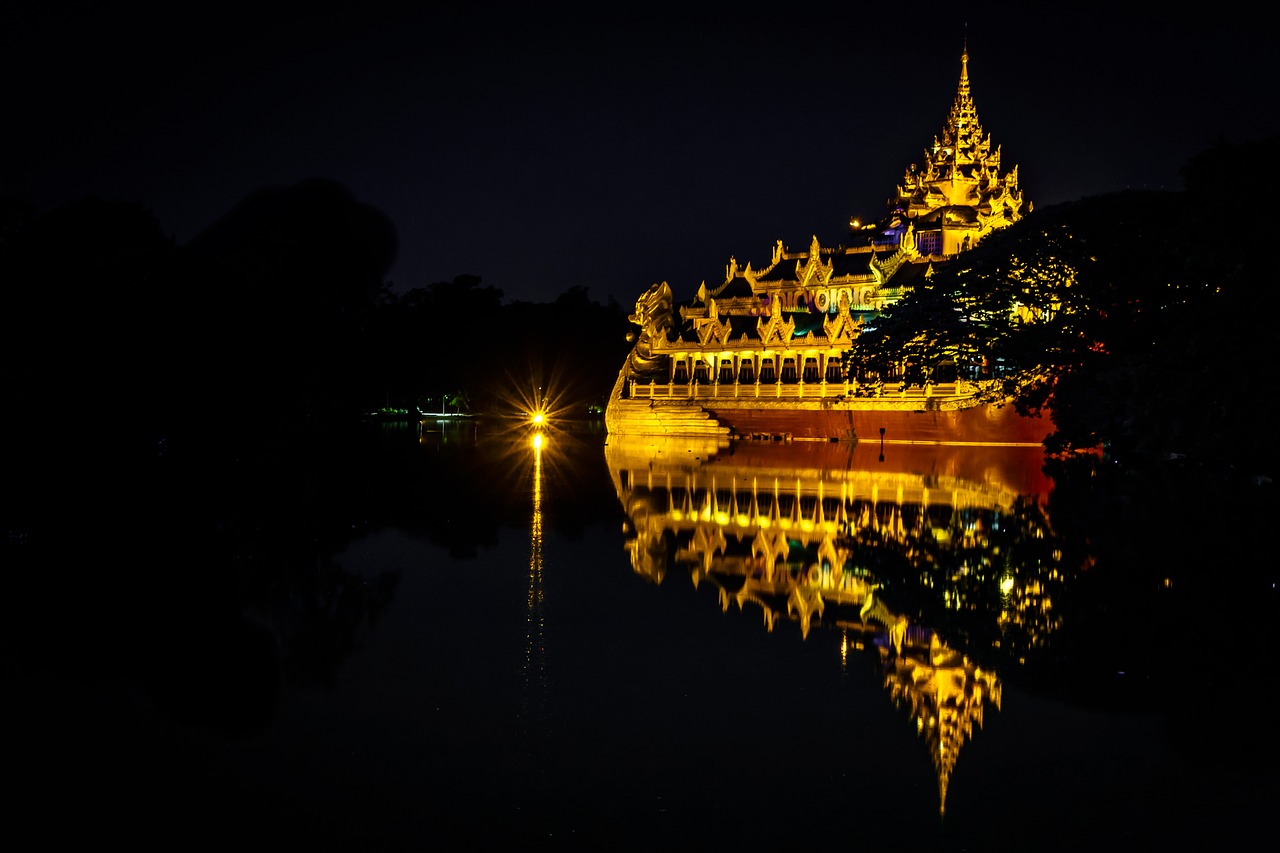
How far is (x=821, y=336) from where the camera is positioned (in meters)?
60.7

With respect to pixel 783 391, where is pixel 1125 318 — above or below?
above

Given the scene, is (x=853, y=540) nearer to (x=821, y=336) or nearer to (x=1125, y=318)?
(x=1125, y=318)

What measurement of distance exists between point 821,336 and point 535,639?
48.7 m

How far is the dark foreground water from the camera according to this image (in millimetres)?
8109

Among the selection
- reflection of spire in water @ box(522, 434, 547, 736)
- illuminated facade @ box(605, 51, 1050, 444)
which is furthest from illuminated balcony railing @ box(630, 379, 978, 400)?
reflection of spire in water @ box(522, 434, 547, 736)

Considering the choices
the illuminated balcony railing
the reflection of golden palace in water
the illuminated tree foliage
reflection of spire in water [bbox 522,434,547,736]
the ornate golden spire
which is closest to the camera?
reflection of spire in water [bbox 522,434,547,736]

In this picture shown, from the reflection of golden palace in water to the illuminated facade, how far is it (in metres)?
12.8

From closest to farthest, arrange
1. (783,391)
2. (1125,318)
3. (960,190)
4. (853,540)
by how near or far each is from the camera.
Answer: (853,540) → (1125,318) → (783,391) → (960,190)

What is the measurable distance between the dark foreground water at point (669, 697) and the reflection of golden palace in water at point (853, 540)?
8cm

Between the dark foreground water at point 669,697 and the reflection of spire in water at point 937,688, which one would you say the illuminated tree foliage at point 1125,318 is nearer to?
the dark foreground water at point 669,697

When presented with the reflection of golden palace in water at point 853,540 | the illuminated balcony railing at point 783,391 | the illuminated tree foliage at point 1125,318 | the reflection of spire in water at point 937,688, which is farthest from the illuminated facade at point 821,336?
the reflection of spire in water at point 937,688

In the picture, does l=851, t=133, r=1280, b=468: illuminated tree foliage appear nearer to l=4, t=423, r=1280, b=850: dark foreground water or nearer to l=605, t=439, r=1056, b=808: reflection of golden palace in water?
l=4, t=423, r=1280, b=850: dark foreground water

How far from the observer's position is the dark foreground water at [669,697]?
8.11 m

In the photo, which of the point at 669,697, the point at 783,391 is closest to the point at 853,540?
the point at 669,697
